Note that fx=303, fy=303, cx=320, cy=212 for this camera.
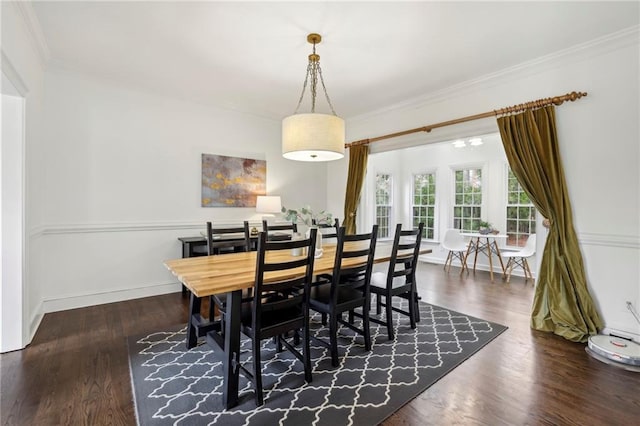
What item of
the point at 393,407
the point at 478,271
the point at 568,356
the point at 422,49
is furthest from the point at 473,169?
the point at 393,407

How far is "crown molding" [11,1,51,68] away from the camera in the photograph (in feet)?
7.30

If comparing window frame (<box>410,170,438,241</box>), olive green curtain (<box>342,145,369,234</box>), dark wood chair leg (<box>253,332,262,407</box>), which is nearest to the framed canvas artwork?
olive green curtain (<box>342,145,369,234</box>)

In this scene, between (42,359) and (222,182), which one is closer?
(42,359)

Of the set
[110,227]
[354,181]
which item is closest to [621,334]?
[354,181]

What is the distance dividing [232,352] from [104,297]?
107 inches

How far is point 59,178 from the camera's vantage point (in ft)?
10.9

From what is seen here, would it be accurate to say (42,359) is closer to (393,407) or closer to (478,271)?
(393,407)

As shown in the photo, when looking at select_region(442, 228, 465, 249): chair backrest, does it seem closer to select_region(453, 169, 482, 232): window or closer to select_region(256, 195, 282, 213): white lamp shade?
select_region(453, 169, 482, 232): window

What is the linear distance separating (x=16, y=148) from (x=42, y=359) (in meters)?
1.68

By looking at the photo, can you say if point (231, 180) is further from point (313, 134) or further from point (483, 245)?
point (483, 245)

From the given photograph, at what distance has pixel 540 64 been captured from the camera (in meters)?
3.07

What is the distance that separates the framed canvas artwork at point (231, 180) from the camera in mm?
4348

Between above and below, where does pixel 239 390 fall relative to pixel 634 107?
below

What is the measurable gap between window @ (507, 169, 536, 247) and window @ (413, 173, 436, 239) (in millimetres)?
1430
